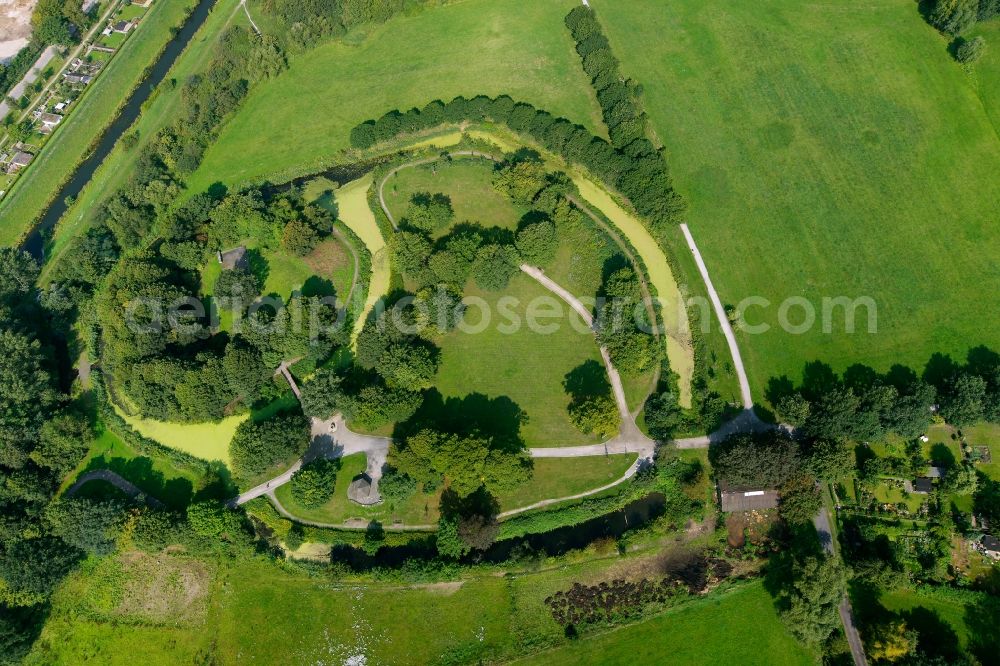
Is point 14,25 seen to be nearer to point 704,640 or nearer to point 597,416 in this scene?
point 597,416

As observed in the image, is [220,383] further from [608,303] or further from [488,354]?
[608,303]

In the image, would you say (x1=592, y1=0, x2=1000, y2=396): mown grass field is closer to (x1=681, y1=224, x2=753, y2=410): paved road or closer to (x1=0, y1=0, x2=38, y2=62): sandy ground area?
(x1=681, y1=224, x2=753, y2=410): paved road

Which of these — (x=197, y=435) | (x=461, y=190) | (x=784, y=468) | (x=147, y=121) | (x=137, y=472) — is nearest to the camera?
(x=784, y=468)

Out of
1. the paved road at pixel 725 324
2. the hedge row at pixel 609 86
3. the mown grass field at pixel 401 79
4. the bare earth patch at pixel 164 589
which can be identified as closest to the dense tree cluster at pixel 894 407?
the paved road at pixel 725 324

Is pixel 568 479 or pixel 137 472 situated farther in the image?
pixel 137 472

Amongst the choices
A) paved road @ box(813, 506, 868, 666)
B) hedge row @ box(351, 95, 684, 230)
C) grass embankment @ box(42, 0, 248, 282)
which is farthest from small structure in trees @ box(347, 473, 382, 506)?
grass embankment @ box(42, 0, 248, 282)

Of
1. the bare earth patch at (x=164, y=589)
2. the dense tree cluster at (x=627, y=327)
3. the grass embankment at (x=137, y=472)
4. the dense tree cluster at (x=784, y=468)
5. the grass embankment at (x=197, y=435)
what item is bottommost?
the bare earth patch at (x=164, y=589)

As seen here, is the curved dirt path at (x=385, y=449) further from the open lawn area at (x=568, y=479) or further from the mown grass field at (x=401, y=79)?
the mown grass field at (x=401, y=79)

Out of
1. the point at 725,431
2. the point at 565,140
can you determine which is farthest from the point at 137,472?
the point at 725,431
